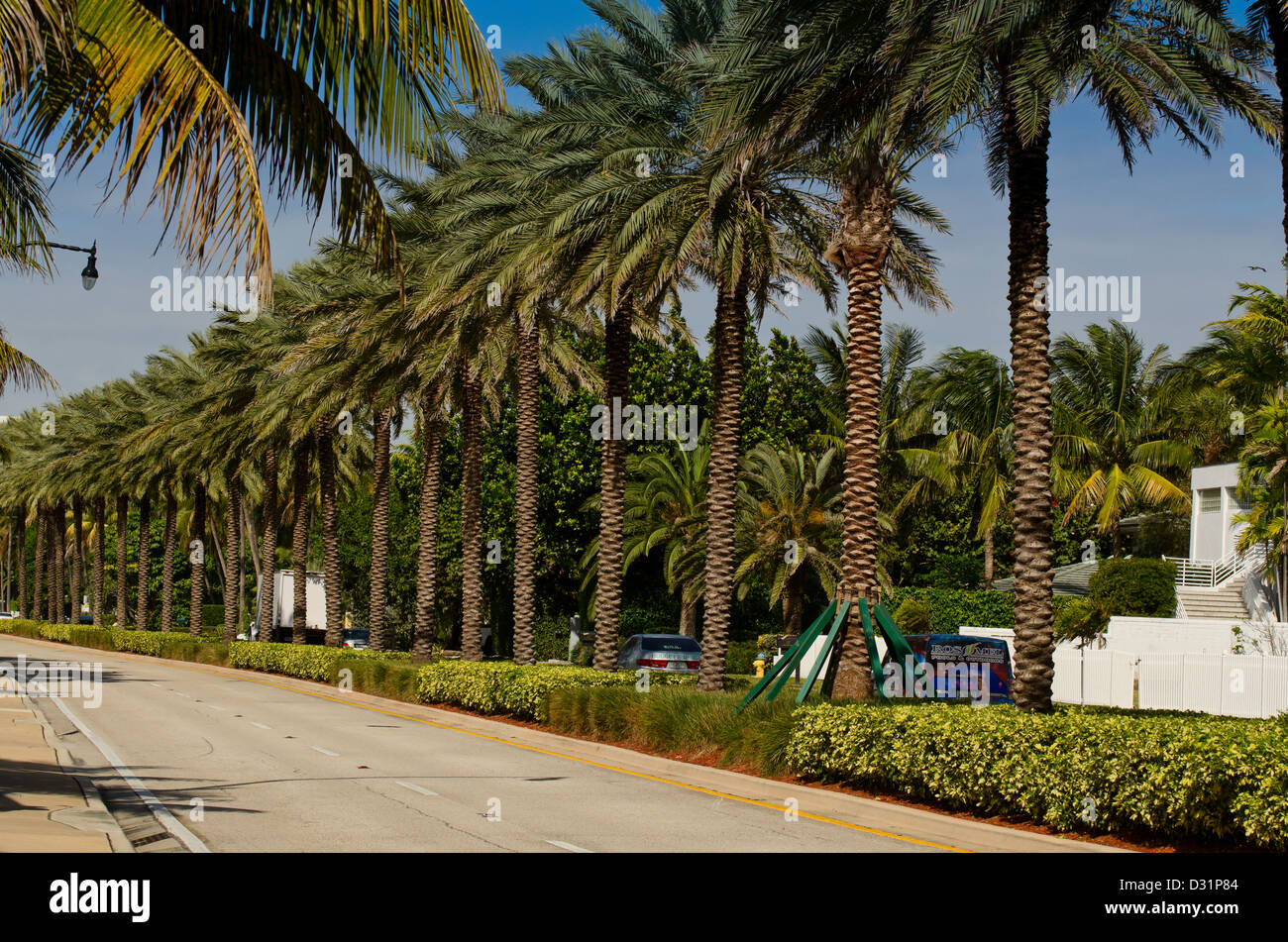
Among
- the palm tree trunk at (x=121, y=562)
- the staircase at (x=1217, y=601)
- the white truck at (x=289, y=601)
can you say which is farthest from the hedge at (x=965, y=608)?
the palm tree trunk at (x=121, y=562)

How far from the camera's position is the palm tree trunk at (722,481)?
69.4 ft

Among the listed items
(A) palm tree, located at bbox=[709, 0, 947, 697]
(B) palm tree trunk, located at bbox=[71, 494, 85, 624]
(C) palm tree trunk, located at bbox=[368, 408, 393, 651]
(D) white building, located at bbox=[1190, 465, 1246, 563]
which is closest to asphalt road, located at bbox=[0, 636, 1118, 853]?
(A) palm tree, located at bbox=[709, 0, 947, 697]

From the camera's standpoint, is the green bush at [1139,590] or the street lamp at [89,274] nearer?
the street lamp at [89,274]

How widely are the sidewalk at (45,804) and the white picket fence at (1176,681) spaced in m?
18.4

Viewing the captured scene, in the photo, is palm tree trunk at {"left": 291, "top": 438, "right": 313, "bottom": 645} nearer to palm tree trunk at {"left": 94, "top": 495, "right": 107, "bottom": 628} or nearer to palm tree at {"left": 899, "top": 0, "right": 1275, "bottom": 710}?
palm tree trunk at {"left": 94, "top": 495, "right": 107, "bottom": 628}

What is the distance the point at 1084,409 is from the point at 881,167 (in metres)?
37.9

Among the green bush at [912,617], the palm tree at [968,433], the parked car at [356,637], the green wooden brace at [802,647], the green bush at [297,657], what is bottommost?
the parked car at [356,637]

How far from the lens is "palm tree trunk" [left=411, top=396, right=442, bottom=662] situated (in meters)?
32.4

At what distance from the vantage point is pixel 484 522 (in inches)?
2071

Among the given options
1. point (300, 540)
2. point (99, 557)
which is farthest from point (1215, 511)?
point (99, 557)

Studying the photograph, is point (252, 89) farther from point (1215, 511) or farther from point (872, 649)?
point (1215, 511)

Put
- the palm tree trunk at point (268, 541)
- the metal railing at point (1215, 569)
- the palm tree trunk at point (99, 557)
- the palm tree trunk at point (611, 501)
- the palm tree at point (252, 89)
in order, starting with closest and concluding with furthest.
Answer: the palm tree at point (252, 89) → the palm tree trunk at point (611, 501) → the metal railing at point (1215, 569) → the palm tree trunk at point (268, 541) → the palm tree trunk at point (99, 557)

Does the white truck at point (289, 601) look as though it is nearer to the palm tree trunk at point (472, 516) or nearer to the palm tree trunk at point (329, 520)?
the palm tree trunk at point (329, 520)
